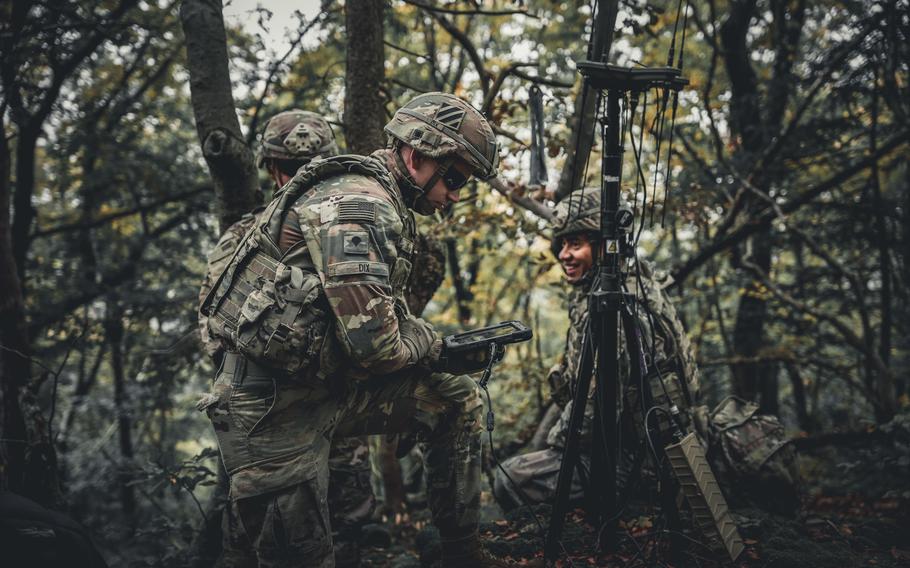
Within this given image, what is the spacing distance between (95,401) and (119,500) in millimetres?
3899

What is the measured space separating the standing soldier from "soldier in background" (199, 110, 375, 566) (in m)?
0.84

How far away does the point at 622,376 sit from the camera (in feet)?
12.8

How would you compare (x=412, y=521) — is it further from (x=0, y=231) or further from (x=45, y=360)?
(x=45, y=360)

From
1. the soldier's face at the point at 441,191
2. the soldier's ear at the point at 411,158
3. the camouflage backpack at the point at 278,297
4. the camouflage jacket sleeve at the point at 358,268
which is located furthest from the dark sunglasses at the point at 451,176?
the camouflage jacket sleeve at the point at 358,268

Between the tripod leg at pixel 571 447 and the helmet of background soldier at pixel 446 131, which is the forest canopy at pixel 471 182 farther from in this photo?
the tripod leg at pixel 571 447

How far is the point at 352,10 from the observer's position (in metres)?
4.15

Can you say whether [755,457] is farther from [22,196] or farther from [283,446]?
[22,196]

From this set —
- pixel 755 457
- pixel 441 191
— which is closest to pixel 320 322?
pixel 441 191

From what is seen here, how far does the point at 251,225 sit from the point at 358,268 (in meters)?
1.67

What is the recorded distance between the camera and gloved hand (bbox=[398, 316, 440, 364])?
265 cm

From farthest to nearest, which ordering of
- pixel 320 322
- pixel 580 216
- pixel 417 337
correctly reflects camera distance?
1. pixel 580 216
2. pixel 417 337
3. pixel 320 322

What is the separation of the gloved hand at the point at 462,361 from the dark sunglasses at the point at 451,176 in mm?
879

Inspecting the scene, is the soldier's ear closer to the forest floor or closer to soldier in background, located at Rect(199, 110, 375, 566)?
soldier in background, located at Rect(199, 110, 375, 566)

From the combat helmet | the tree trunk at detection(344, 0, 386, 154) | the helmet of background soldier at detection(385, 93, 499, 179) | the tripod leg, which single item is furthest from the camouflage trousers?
the tree trunk at detection(344, 0, 386, 154)
